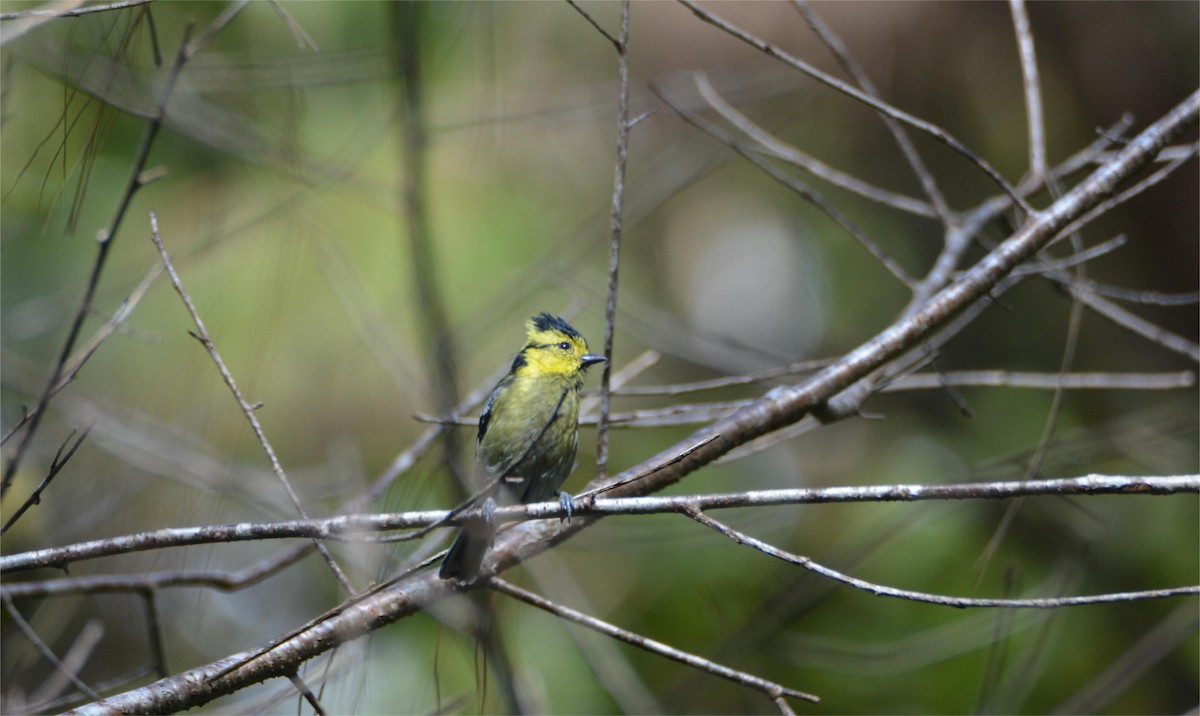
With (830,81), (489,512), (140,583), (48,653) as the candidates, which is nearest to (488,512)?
(489,512)

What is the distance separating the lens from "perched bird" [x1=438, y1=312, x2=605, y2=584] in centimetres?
332

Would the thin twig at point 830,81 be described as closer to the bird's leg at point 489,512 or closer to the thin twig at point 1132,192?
the thin twig at point 1132,192

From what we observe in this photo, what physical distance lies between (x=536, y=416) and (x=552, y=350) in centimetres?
32

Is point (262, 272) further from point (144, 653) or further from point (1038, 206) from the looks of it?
point (1038, 206)

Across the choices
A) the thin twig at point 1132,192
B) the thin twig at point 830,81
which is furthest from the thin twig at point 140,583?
the thin twig at point 1132,192

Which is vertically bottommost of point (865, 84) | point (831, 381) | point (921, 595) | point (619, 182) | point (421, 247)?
point (921, 595)

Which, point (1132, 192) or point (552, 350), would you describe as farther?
point (552, 350)

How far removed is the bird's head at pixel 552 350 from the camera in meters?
3.65

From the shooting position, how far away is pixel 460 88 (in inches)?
213

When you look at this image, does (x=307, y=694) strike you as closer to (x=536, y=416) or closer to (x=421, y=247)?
(x=421, y=247)

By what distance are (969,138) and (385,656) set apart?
4.83 metres

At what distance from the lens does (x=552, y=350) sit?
3676mm

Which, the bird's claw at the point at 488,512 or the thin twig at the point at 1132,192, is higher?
the thin twig at the point at 1132,192

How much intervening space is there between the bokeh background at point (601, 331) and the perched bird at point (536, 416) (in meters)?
0.22
